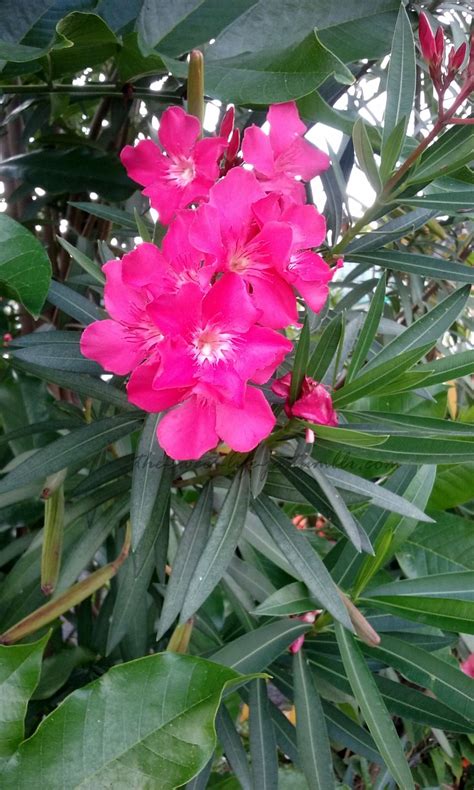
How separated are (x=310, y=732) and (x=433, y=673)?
0.54ft

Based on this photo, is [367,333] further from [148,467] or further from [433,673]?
[433,673]

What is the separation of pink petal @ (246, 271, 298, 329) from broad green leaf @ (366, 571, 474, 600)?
368mm

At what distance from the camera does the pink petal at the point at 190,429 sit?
0.58 metres

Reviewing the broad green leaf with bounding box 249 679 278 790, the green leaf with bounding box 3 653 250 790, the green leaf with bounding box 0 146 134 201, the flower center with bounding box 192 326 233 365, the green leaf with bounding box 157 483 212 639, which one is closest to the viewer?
the green leaf with bounding box 3 653 250 790

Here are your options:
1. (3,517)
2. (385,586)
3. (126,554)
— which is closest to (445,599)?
(385,586)

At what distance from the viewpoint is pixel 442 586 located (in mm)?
769

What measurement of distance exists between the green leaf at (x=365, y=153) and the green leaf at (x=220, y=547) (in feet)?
1.14

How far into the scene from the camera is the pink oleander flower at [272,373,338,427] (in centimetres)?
62

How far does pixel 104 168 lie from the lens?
3.42 feet

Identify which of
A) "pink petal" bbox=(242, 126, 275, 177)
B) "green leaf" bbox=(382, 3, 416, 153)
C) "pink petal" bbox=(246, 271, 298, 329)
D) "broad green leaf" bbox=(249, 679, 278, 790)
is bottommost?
"broad green leaf" bbox=(249, 679, 278, 790)

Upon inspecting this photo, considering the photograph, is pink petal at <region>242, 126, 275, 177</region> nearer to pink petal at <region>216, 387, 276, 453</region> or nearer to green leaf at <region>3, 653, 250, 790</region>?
pink petal at <region>216, 387, 276, 453</region>

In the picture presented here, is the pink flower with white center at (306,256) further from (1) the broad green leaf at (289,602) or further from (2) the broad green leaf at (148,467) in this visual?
(1) the broad green leaf at (289,602)

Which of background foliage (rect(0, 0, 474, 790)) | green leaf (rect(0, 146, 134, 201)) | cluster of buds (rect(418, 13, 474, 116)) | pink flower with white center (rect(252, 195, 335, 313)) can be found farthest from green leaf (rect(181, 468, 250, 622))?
green leaf (rect(0, 146, 134, 201))

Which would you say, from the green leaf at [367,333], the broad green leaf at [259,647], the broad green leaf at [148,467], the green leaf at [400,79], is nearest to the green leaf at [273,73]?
the green leaf at [400,79]
